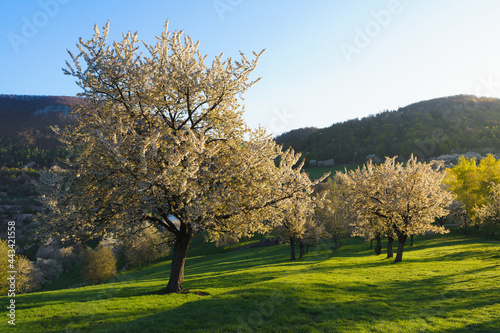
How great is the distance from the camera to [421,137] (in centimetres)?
16000

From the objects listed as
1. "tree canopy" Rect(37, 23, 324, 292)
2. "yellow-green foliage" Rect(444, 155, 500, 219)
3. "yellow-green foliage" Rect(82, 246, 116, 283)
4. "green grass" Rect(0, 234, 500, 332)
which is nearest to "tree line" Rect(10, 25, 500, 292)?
"tree canopy" Rect(37, 23, 324, 292)

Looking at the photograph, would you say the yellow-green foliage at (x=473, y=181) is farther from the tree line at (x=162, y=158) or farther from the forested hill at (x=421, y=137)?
the forested hill at (x=421, y=137)

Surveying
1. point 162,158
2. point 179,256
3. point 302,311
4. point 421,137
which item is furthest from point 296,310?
point 421,137

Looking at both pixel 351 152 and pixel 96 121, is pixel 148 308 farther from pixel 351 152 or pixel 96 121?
pixel 351 152

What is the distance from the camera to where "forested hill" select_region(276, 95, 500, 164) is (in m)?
147

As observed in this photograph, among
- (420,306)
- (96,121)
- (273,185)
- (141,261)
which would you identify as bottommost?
(141,261)

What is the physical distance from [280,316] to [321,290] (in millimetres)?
6833

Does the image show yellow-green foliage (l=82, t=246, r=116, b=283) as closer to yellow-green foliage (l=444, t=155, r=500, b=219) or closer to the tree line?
the tree line

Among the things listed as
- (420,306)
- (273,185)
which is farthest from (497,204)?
(273,185)

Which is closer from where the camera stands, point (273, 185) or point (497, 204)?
point (273, 185)

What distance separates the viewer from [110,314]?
13.8 meters

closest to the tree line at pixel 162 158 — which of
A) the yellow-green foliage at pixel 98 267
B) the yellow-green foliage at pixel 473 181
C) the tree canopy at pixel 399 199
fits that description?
the tree canopy at pixel 399 199

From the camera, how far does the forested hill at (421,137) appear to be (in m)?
147

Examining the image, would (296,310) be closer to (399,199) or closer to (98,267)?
(399,199)
